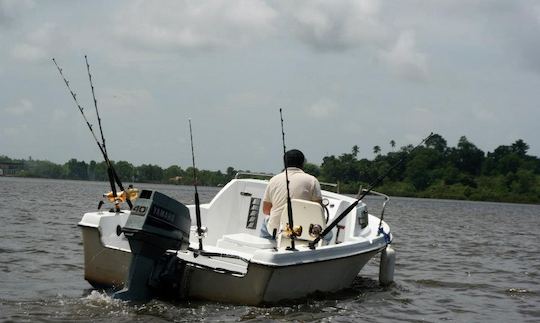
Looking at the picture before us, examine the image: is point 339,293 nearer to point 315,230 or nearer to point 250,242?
point 315,230

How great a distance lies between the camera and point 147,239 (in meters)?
7.57

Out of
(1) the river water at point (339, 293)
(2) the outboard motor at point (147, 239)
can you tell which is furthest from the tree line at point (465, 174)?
(2) the outboard motor at point (147, 239)

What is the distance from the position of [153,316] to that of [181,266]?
59 cm

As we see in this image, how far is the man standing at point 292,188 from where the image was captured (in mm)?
9273

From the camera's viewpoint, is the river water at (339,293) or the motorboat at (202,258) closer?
the motorboat at (202,258)

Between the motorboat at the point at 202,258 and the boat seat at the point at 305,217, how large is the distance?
0.5 inches

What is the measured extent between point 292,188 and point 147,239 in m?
2.31

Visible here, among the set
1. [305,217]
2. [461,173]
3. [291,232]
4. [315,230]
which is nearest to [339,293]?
[315,230]

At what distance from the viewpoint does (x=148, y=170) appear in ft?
403

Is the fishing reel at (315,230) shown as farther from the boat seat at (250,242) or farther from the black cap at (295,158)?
the black cap at (295,158)

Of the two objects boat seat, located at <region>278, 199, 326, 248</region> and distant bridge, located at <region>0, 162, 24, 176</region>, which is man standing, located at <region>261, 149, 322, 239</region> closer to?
boat seat, located at <region>278, 199, 326, 248</region>


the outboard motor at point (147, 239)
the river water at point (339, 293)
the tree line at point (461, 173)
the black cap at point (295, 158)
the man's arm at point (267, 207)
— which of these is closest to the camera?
the outboard motor at point (147, 239)

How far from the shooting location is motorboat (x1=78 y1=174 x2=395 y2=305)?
300 inches

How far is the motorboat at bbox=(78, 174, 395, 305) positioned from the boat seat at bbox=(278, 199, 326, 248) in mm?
12
